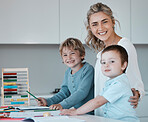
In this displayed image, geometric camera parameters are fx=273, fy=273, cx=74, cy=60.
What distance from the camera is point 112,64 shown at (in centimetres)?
149

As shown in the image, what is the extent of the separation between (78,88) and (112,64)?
1.70 ft

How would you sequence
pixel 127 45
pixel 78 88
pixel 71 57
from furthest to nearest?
pixel 71 57
pixel 78 88
pixel 127 45

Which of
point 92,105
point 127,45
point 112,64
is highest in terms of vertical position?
point 127,45

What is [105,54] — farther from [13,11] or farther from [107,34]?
[13,11]

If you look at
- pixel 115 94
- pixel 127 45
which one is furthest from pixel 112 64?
pixel 127 45

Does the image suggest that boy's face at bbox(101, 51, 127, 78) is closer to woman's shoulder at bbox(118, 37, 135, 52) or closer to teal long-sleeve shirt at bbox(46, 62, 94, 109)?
woman's shoulder at bbox(118, 37, 135, 52)

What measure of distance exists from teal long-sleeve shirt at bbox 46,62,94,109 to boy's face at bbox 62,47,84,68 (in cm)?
6

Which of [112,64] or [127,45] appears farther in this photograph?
[127,45]

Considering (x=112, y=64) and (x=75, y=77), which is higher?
(x=112, y=64)

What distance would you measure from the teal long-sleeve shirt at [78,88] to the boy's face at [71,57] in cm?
6

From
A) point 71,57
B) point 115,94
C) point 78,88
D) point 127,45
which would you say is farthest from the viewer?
point 71,57

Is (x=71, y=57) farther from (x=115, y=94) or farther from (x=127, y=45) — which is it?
(x=115, y=94)

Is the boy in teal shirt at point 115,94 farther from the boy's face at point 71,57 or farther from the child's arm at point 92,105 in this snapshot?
the boy's face at point 71,57

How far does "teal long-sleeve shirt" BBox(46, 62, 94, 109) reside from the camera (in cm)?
182
